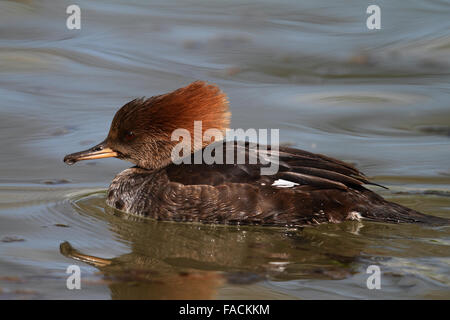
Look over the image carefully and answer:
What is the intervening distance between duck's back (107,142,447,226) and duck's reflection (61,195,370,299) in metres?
0.10

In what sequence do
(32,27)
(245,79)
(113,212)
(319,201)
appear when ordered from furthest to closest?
(32,27), (245,79), (113,212), (319,201)

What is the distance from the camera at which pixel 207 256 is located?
6016mm

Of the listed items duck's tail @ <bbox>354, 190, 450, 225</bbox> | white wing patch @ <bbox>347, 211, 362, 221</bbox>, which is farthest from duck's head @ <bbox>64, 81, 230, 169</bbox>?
duck's tail @ <bbox>354, 190, 450, 225</bbox>

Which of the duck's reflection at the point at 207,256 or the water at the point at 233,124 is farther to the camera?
the water at the point at 233,124

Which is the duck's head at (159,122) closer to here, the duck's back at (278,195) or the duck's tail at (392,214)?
the duck's back at (278,195)

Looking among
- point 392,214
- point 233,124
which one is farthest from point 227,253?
point 233,124

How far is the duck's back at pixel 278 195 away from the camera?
6656mm

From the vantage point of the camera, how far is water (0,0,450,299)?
5.62 meters

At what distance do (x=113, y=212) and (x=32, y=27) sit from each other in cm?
549

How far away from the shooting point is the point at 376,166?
809cm

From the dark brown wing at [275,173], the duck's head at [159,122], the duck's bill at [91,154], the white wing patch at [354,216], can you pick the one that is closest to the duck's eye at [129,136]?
the duck's head at [159,122]

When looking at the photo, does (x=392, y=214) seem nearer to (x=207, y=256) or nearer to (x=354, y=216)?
(x=354, y=216)
